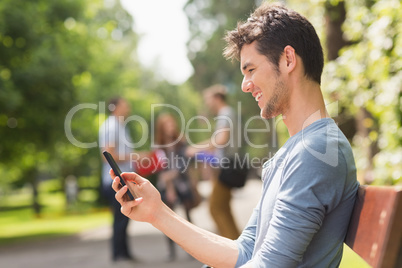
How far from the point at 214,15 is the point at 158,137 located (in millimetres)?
37464

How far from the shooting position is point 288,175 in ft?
5.84

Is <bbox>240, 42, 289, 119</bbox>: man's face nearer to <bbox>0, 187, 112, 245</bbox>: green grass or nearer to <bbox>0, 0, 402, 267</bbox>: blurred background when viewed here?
<bbox>0, 0, 402, 267</bbox>: blurred background

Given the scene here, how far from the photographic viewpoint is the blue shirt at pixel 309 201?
173 centimetres

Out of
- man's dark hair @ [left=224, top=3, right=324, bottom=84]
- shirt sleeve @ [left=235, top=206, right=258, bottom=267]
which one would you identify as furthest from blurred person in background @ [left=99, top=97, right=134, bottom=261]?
man's dark hair @ [left=224, top=3, right=324, bottom=84]

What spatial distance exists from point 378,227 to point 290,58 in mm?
631

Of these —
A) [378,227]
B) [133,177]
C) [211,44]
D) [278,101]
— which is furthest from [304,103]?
[211,44]

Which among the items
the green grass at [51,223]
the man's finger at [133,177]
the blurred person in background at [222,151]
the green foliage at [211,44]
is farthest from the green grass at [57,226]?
the green foliage at [211,44]

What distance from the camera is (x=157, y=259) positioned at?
852 cm

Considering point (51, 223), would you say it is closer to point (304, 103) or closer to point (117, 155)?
point (117, 155)

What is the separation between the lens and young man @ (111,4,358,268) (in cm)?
174

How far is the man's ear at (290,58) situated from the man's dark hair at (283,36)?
0.06 ft

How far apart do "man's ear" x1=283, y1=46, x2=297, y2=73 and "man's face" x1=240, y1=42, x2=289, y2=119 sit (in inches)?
1.8

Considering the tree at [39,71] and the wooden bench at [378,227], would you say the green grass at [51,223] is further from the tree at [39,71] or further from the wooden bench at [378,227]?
the wooden bench at [378,227]

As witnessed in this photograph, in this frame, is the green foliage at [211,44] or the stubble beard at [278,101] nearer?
the stubble beard at [278,101]
